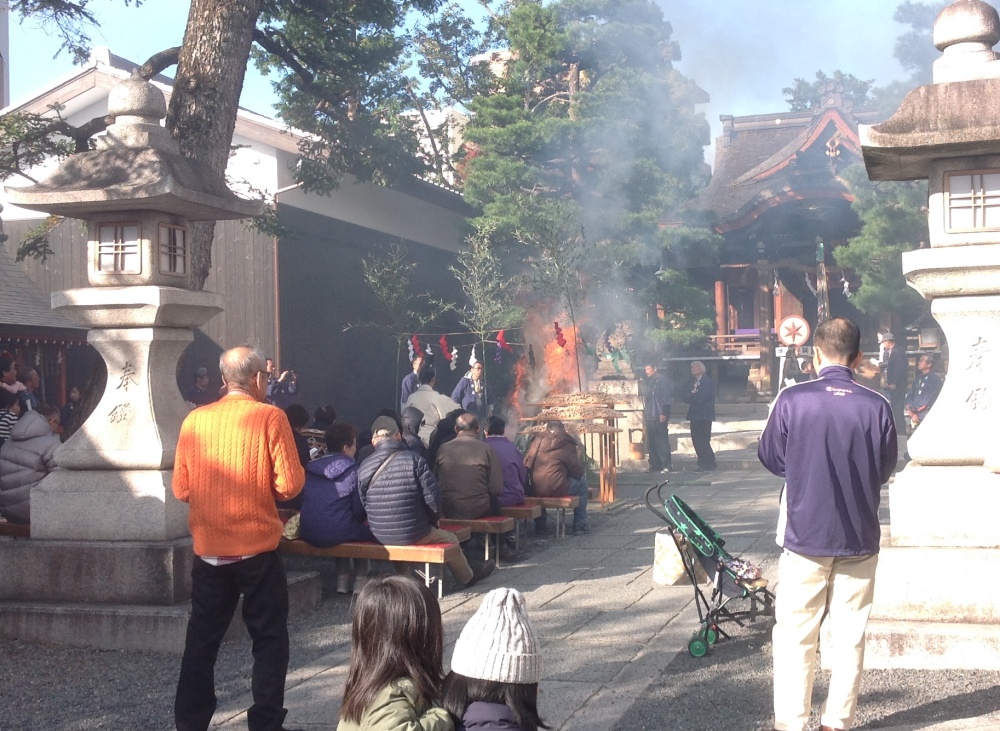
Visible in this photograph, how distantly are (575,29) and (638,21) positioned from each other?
1454mm

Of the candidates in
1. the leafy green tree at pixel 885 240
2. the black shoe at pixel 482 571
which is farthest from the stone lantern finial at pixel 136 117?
the leafy green tree at pixel 885 240

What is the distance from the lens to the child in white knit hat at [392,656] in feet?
9.12

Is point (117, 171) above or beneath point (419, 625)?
above

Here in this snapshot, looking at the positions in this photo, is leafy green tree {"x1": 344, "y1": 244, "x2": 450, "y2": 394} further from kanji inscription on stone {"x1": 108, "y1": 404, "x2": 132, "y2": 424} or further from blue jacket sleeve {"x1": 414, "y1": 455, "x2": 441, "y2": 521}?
kanji inscription on stone {"x1": 108, "y1": 404, "x2": 132, "y2": 424}

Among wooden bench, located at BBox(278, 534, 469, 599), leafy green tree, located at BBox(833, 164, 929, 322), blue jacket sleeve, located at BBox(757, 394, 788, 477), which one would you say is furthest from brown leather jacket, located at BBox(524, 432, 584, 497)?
leafy green tree, located at BBox(833, 164, 929, 322)

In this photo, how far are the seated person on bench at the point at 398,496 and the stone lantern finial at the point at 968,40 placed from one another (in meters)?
3.96

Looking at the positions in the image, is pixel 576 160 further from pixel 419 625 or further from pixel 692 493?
pixel 419 625

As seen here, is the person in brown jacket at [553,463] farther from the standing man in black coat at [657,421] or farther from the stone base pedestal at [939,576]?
the standing man in black coat at [657,421]

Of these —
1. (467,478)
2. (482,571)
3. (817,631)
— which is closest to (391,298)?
(467,478)

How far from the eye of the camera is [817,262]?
24312mm

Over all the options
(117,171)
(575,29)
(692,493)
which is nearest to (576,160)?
(575,29)

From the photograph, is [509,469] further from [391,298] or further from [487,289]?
[391,298]

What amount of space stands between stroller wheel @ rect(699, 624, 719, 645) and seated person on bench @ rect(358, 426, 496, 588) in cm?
205

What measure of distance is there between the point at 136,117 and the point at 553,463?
15.8ft
